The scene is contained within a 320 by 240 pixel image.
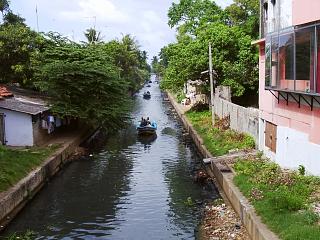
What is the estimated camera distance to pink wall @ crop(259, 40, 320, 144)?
49.6 feet

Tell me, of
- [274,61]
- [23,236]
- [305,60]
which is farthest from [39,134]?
[305,60]

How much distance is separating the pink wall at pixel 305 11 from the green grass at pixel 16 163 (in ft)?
39.5

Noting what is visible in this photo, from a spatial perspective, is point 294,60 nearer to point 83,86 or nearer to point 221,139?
point 221,139

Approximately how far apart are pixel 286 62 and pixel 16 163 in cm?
1213

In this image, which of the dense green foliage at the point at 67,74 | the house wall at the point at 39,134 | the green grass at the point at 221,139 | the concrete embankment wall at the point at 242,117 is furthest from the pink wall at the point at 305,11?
the dense green foliage at the point at 67,74

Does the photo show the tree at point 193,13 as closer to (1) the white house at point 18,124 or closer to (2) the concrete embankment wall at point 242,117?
(2) the concrete embankment wall at point 242,117

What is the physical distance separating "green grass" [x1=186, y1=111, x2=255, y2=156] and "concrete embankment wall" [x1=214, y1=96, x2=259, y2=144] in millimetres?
397

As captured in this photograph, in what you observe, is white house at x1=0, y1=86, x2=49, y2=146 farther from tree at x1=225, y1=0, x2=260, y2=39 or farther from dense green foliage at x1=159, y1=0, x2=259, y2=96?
tree at x1=225, y1=0, x2=260, y2=39

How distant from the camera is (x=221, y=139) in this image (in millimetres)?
27812

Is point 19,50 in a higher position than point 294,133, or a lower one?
higher

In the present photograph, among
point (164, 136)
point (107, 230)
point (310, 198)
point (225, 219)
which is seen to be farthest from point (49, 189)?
point (164, 136)

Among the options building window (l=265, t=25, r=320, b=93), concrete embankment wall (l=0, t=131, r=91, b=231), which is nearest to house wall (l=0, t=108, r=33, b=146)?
concrete embankment wall (l=0, t=131, r=91, b=231)

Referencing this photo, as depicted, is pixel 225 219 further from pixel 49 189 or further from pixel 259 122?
pixel 49 189

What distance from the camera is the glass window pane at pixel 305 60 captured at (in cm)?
1429
